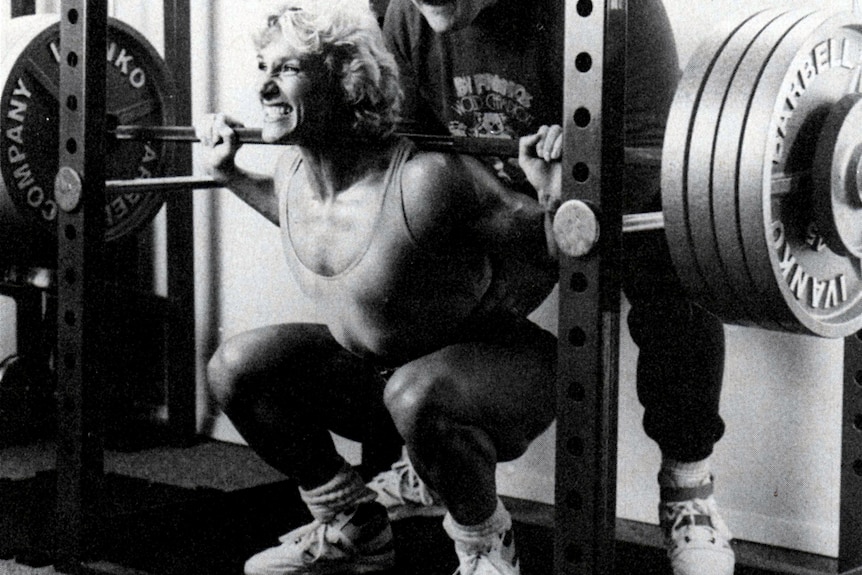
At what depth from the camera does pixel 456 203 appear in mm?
1860

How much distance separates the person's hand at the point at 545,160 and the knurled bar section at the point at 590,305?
0.13 ft

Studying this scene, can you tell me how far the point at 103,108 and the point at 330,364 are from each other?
1.98 feet

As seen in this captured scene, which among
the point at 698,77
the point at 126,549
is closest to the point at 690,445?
the point at 698,77

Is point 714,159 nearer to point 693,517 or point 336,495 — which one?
point 693,517

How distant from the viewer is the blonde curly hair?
194cm

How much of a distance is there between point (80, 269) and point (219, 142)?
0.33 metres

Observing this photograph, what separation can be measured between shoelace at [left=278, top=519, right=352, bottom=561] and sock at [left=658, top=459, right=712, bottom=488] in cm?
57

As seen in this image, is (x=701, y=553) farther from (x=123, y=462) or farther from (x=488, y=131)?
(x=123, y=462)

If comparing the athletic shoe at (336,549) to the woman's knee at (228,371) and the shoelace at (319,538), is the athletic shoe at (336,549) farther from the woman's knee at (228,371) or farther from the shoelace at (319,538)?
the woman's knee at (228,371)

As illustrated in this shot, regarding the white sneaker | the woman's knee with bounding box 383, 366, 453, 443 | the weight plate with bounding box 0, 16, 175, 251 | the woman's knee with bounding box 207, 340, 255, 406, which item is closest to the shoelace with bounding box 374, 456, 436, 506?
the white sneaker

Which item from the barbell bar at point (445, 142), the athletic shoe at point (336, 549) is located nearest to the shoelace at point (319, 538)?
the athletic shoe at point (336, 549)

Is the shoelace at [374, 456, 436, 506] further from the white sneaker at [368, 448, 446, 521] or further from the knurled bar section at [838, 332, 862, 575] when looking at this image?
the knurled bar section at [838, 332, 862, 575]

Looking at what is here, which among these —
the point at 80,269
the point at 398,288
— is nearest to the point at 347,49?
the point at 398,288

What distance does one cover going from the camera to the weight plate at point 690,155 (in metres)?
1.56
